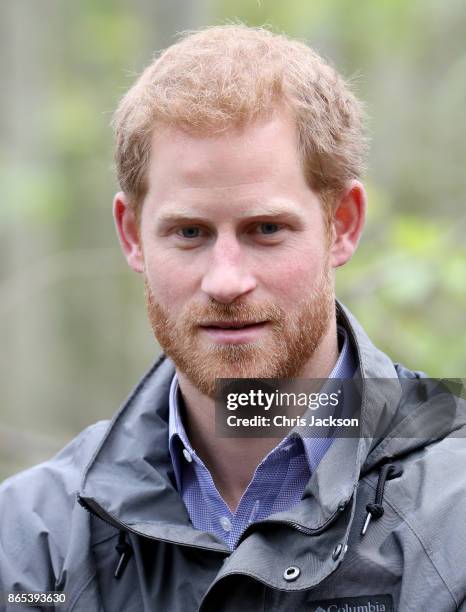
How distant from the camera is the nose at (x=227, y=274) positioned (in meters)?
2.46

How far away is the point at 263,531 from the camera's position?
90.7 inches

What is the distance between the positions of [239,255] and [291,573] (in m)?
0.78

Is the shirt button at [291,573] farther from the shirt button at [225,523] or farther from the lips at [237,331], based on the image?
the lips at [237,331]

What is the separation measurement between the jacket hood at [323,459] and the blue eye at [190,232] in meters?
0.49

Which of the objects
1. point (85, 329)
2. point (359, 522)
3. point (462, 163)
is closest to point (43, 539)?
point (359, 522)

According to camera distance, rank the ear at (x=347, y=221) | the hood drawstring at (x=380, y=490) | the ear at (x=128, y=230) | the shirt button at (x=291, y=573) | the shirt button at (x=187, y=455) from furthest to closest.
A: 1. the ear at (x=128, y=230)
2. the ear at (x=347, y=221)
3. the shirt button at (x=187, y=455)
4. the hood drawstring at (x=380, y=490)
5. the shirt button at (x=291, y=573)

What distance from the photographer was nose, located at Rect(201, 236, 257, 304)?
2.46 m

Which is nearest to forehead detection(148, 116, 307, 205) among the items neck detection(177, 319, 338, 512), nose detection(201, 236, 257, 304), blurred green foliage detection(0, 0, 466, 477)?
nose detection(201, 236, 257, 304)

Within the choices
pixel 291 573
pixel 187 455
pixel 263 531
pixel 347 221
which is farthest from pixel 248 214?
pixel 291 573

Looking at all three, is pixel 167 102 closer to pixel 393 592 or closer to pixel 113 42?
pixel 393 592

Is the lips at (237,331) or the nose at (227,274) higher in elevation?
the nose at (227,274)

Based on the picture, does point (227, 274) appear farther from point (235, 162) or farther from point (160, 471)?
point (160, 471)

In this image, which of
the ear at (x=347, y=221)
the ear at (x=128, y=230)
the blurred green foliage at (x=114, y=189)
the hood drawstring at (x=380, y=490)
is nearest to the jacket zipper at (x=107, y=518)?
Answer: the hood drawstring at (x=380, y=490)

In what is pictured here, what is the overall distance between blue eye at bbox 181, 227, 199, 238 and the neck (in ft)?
1.31
